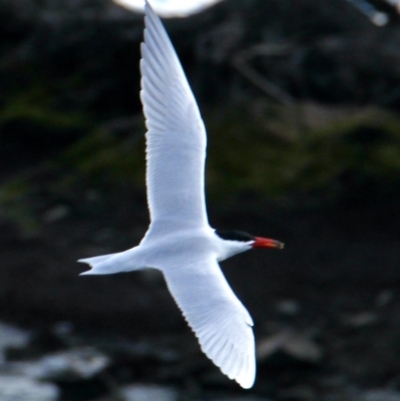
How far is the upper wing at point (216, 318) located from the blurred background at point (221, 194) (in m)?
2.79

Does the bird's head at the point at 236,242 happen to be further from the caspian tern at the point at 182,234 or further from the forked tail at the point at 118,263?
the forked tail at the point at 118,263

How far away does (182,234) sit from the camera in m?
Answer: 7.68

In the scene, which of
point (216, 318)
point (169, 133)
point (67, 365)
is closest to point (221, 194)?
point (67, 365)

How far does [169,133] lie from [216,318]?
4.45 feet

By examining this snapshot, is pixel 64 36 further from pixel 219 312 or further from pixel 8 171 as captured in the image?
pixel 219 312

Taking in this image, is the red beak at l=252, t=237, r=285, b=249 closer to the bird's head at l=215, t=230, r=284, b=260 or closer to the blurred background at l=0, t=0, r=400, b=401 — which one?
the bird's head at l=215, t=230, r=284, b=260

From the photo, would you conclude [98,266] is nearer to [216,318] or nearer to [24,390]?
[216,318]

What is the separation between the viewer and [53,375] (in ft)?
33.6

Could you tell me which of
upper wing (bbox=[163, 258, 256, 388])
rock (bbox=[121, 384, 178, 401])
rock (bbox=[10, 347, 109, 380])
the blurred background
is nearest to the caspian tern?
upper wing (bbox=[163, 258, 256, 388])

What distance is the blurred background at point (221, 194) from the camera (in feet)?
34.0

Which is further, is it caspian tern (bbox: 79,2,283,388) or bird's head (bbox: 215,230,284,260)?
bird's head (bbox: 215,230,284,260)

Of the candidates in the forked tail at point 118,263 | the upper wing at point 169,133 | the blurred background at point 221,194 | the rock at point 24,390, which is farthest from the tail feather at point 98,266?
the rock at point 24,390

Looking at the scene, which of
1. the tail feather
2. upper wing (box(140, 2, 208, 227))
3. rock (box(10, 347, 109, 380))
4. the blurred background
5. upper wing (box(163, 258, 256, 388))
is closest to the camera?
upper wing (box(163, 258, 256, 388))

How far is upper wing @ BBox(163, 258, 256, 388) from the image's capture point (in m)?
6.90
